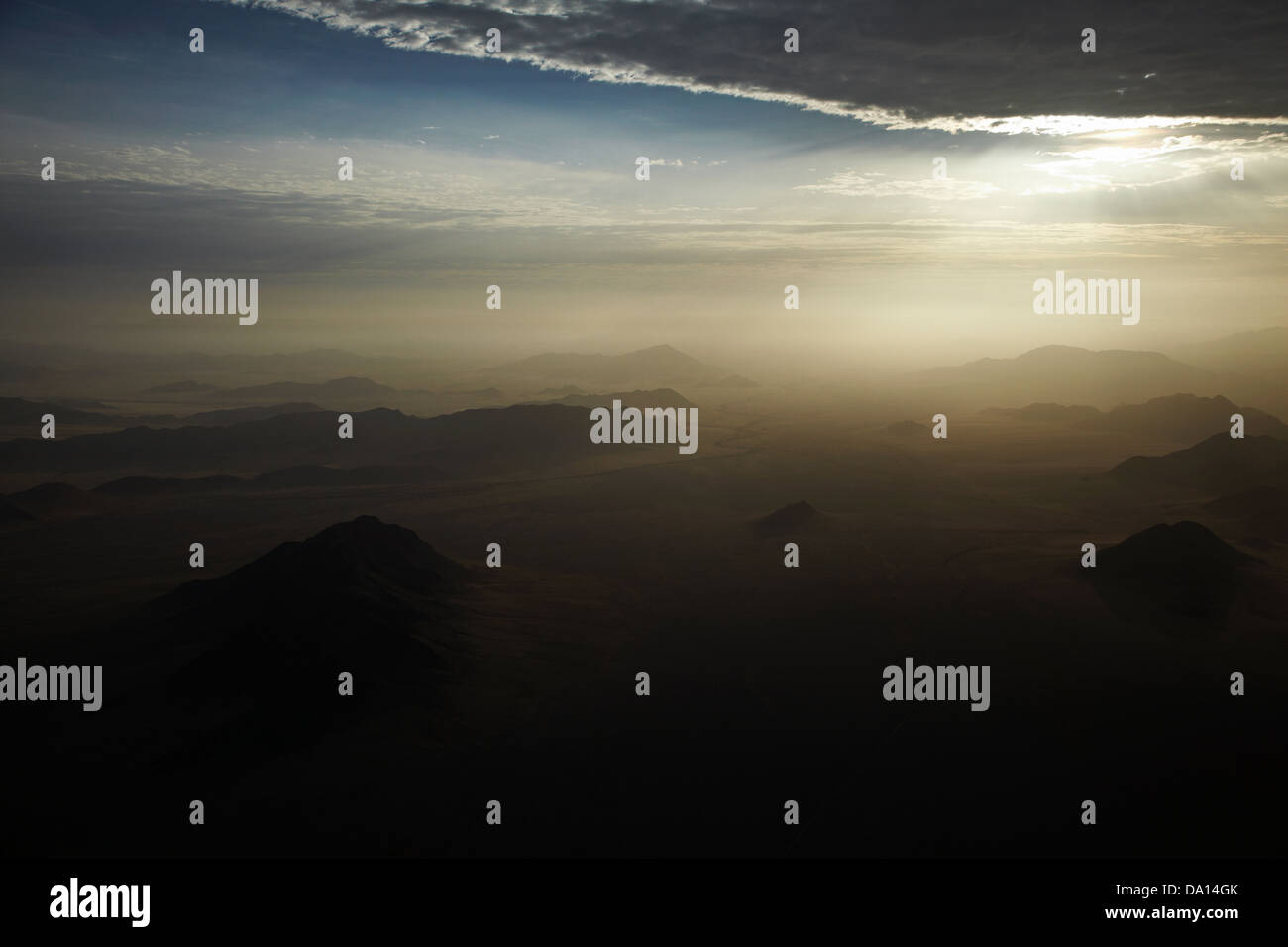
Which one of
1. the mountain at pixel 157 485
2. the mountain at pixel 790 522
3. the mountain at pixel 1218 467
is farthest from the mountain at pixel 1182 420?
the mountain at pixel 157 485

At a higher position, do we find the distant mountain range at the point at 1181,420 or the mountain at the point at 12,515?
the distant mountain range at the point at 1181,420

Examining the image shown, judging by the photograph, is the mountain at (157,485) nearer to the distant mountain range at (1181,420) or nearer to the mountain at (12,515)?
the mountain at (12,515)

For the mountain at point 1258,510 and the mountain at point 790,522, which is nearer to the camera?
the mountain at point 1258,510

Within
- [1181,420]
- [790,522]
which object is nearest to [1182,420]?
[1181,420]

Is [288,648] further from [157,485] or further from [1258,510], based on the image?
[1258,510]

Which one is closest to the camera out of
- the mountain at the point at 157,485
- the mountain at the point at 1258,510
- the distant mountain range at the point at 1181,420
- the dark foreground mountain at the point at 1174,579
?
the dark foreground mountain at the point at 1174,579
